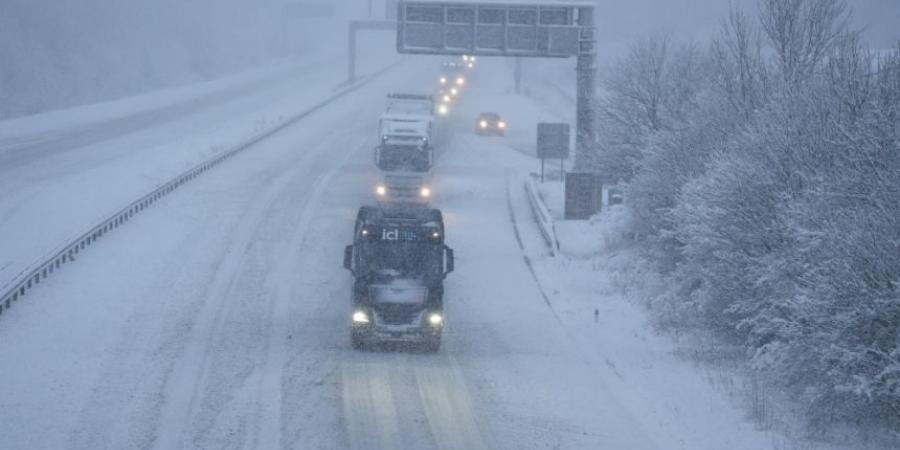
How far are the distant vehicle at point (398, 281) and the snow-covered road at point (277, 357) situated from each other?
59 cm

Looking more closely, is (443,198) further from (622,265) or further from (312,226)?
(622,265)

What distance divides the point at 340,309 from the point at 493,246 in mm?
9515

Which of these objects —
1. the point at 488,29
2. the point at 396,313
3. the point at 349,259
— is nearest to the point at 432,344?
the point at 396,313

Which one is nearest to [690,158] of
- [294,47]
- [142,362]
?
[142,362]

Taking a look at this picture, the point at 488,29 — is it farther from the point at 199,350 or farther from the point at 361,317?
the point at 199,350

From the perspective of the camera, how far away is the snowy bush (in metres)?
15.7

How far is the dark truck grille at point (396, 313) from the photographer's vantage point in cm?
2042

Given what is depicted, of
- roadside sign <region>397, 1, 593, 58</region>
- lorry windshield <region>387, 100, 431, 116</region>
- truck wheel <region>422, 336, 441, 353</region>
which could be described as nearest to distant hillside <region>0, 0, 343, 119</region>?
lorry windshield <region>387, 100, 431, 116</region>

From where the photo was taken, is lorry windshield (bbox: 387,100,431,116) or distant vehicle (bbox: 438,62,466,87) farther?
distant vehicle (bbox: 438,62,466,87)

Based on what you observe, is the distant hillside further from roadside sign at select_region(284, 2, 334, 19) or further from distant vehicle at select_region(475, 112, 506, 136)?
distant vehicle at select_region(475, 112, 506, 136)

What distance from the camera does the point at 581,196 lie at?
1503 inches

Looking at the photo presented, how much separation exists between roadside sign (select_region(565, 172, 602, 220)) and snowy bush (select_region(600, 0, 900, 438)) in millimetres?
6379

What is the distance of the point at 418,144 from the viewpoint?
3831 centimetres

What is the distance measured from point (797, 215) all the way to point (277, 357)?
10.8 metres
